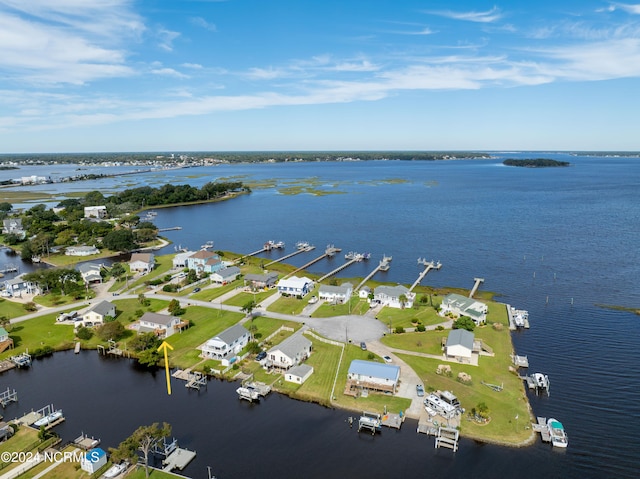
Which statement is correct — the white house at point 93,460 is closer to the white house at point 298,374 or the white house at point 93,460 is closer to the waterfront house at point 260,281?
the white house at point 298,374

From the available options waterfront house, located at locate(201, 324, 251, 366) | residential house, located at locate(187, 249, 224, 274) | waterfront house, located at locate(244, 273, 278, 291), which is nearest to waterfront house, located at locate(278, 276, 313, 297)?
waterfront house, located at locate(244, 273, 278, 291)

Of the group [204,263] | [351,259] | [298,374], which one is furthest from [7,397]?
[351,259]

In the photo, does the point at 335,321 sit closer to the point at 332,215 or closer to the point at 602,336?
the point at 602,336

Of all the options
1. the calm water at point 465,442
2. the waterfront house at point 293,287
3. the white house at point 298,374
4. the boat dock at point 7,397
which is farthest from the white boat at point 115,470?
the waterfront house at point 293,287

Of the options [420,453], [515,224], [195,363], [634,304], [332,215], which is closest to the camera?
[420,453]

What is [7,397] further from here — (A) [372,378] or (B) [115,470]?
(A) [372,378]

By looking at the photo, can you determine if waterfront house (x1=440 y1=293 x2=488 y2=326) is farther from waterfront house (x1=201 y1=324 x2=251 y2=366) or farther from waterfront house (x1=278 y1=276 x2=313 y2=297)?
waterfront house (x1=201 y1=324 x2=251 y2=366)

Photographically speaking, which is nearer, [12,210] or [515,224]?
[515,224]

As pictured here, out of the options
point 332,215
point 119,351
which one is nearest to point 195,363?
point 119,351
